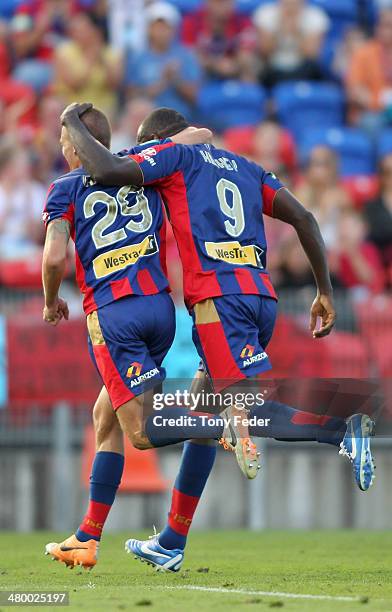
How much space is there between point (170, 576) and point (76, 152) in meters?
2.20

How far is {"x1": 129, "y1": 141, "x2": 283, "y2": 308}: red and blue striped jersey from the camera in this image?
7043 mm

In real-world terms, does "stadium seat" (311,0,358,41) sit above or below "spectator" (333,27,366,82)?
above

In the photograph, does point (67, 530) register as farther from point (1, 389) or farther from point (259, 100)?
point (259, 100)

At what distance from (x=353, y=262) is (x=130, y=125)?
2940mm

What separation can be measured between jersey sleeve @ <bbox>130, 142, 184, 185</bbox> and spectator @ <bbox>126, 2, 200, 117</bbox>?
846cm

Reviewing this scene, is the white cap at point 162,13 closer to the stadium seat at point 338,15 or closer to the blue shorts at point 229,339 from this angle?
the stadium seat at point 338,15

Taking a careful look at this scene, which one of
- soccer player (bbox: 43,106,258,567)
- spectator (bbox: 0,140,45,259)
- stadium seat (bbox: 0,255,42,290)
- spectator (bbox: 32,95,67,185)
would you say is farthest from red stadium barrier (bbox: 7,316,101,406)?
soccer player (bbox: 43,106,258,567)

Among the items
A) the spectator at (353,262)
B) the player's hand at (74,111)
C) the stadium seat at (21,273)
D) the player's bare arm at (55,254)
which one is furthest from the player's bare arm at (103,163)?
the spectator at (353,262)

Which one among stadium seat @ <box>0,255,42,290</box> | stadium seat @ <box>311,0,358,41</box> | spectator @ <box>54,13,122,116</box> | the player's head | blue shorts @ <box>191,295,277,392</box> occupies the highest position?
stadium seat @ <box>311,0,358,41</box>

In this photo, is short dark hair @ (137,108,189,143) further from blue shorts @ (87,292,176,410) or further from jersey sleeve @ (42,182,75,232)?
blue shorts @ (87,292,176,410)

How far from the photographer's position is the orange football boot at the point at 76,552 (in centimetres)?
706

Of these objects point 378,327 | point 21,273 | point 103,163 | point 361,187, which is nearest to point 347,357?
point 378,327

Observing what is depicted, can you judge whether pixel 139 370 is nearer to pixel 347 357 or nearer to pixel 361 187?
pixel 347 357

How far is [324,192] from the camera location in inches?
558
